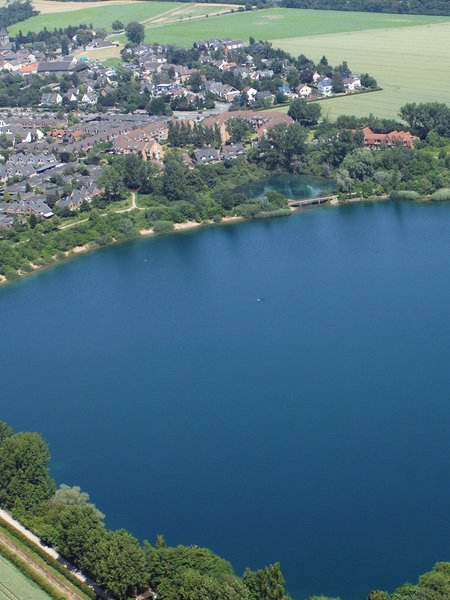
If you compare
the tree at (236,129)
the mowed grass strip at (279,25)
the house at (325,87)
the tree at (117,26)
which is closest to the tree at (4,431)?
the tree at (236,129)

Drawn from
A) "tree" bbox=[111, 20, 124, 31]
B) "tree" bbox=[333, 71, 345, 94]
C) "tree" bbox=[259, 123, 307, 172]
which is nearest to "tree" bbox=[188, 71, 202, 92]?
"tree" bbox=[333, 71, 345, 94]

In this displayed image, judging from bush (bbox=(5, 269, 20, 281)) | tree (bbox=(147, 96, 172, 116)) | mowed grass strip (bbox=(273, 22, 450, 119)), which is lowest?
bush (bbox=(5, 269, 20, 281))

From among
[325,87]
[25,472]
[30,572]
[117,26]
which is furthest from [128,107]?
[30,572]

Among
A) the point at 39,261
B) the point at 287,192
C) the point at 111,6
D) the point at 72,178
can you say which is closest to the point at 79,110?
the point at 72,178

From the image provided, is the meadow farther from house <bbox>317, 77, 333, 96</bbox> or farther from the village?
the village

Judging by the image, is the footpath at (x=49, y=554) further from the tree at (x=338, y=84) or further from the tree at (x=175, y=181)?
the tree at (x=338, y=84)

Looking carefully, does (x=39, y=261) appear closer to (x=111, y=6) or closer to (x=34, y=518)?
(x=34, y=518)
